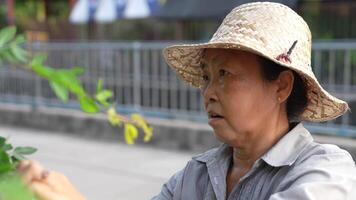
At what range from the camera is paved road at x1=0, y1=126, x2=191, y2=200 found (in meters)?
4.97

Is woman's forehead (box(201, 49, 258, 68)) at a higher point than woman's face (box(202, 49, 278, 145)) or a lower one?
higher

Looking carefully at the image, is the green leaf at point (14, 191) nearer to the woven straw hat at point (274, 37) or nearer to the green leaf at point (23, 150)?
the green leaf at point (23, 150)

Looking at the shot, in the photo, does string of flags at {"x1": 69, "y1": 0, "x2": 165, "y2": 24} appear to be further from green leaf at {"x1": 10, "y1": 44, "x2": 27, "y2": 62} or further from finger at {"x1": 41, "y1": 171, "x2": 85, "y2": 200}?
finger at {"x1": 41, "y1": 171, "x2": 85, "y2": 200}

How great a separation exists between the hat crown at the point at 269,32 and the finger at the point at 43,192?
0.62 m

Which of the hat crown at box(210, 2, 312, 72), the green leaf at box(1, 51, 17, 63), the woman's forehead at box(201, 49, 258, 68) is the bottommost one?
the woman's forehead at box(201, 49, 258, 68)

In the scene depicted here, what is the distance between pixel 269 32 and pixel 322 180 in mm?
362

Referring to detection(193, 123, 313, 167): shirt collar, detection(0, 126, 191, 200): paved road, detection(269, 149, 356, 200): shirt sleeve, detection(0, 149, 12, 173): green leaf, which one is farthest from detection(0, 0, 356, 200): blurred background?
detection(0, 149, 12, 173): green leaf

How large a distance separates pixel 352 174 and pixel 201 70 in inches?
21.0

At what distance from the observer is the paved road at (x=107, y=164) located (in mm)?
4969

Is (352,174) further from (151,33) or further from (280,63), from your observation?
(151,33)

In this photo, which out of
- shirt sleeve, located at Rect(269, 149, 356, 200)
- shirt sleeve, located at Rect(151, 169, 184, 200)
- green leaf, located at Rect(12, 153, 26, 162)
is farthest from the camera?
shirt sleeve, located at Rect(151, 169, 184, 200)

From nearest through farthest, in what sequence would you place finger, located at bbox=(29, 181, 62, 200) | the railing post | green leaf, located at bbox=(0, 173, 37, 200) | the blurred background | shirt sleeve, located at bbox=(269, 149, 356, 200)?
green leaf, located at bbox=(0, 173, 37, 200) < finger, located at bbox=(29, 181, 62, 200) < shirt sleeve, located at bbox=(269, 149, 356, 200) < the blurred background < the railing post

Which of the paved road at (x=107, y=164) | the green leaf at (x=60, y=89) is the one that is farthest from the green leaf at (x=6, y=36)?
the paved road at (x=107, y=164)

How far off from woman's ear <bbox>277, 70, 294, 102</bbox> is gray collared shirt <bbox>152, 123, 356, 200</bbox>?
94 millimetres
